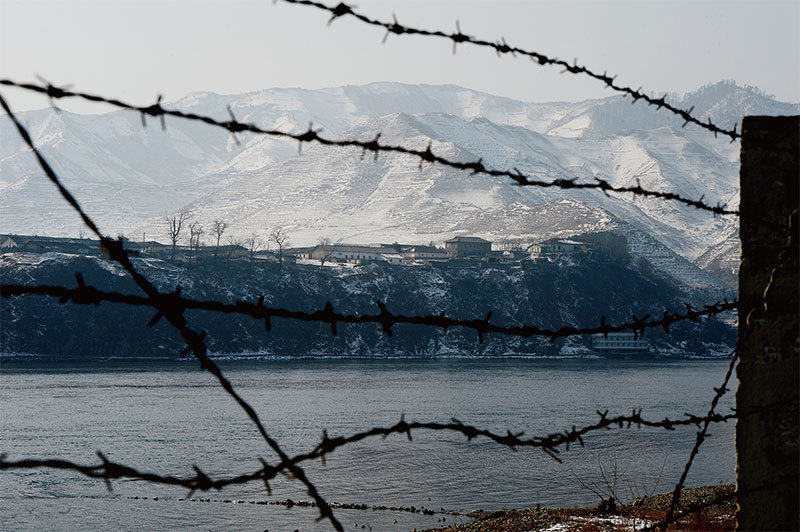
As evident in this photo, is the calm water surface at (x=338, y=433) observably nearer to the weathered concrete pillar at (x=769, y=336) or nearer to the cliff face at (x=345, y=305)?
the cliff face at (x=345, y=305)

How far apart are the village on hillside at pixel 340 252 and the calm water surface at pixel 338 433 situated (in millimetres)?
46903

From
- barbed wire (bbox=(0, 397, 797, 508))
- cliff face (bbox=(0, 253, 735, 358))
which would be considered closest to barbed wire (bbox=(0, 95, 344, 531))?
barbed wire (bbox=(0, 397, 797, 508))

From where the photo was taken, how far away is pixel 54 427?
176 feet

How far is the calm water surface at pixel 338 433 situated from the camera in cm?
3244

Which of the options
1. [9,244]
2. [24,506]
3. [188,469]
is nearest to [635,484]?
[188,469]

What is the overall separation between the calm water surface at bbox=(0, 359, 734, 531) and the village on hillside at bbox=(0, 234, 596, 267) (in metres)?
46.9

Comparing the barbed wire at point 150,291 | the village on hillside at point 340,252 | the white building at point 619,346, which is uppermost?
the village on hillside at point 340,252

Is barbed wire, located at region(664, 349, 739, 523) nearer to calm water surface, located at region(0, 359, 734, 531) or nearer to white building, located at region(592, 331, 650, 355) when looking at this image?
calm water surface, located at region(0, 359, 734, 531)

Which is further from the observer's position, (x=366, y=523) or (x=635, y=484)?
(x=635, y=484)

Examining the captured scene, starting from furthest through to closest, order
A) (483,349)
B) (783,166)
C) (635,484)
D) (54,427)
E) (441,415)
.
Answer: (483,349)
(441,415)
(54,427)
(635,484)
(783,166)

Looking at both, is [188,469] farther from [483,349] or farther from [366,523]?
[483,349]

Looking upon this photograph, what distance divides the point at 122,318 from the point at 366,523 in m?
97.4

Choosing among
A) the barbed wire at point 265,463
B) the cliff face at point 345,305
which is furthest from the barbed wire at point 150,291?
the cliff face at point 345,305

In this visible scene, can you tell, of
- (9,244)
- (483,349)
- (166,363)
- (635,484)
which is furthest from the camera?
(9,244)
